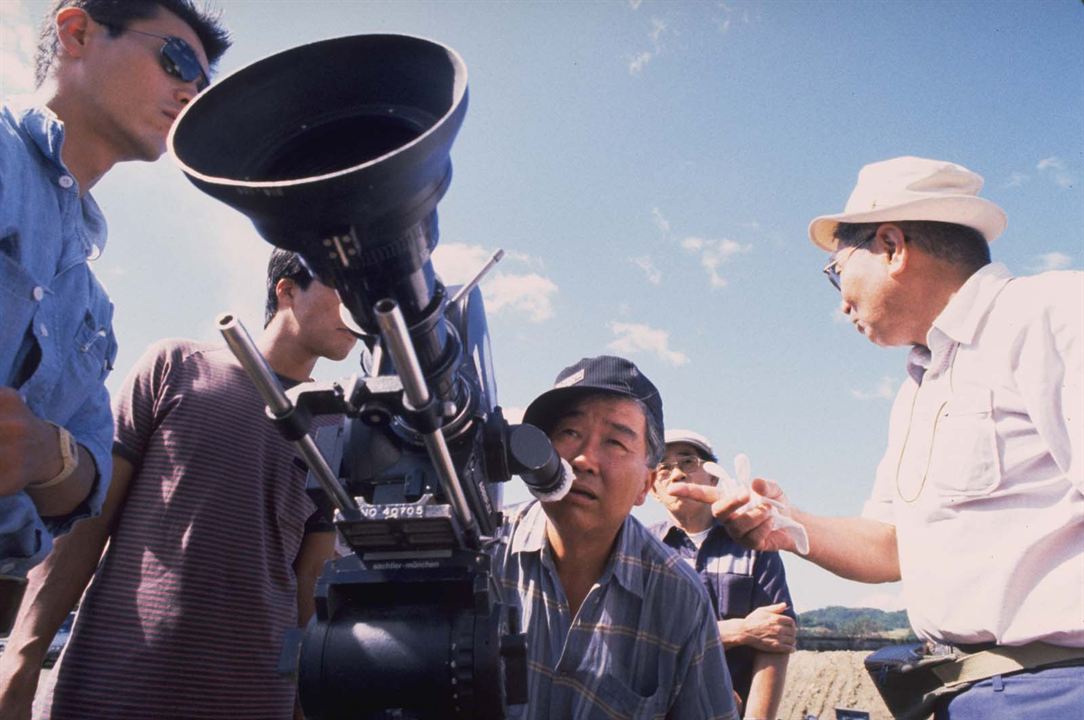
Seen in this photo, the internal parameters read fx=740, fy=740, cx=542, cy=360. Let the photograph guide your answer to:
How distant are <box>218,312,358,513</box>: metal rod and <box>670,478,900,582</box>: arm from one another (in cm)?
140

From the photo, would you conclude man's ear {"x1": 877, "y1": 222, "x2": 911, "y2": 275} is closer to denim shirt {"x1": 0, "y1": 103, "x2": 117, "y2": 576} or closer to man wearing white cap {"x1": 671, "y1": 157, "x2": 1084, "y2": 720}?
man wearing white cap {"x1": 671, "y1": 157, "x2": 1084, "y2": 720}

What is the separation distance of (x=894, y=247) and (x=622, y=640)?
77.1 inches

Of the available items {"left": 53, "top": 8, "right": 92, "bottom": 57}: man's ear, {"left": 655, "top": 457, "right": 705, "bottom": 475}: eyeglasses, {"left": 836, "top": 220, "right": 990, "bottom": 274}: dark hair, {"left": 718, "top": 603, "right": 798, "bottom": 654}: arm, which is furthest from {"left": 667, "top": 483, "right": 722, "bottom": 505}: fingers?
{"left": 655, "top": 457, "right": 705, "bottom": 475}: eyeglasses

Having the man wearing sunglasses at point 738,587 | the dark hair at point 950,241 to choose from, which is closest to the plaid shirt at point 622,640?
the man wearing sunglasses at point 738,587

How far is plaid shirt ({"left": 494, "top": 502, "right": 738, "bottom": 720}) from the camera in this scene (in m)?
2.60

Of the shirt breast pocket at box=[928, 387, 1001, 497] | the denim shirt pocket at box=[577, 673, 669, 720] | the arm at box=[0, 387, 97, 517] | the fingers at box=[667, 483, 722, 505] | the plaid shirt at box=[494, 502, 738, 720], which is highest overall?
the shirt breast pocket at box=[928, 387, 1001, 497]

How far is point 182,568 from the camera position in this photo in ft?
7.88

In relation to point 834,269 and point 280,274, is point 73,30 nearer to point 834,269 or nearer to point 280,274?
point 280,274

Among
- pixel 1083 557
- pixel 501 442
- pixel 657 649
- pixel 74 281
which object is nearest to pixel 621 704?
pixel 657 649

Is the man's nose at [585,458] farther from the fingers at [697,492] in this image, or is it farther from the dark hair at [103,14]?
the dark hair at [103,14]

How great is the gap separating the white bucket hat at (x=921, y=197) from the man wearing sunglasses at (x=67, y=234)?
2715 mm

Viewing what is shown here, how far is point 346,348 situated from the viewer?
3141mm

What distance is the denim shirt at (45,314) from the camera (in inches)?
72.0

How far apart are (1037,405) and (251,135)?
2.40 m
